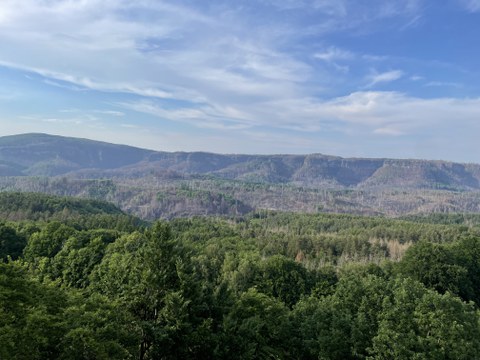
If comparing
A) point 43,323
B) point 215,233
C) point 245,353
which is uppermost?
point 43,323

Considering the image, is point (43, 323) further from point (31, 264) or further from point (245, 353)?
point (31, 264)

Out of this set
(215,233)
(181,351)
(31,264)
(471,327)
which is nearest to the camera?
(181,351)

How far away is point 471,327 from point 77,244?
212 ft

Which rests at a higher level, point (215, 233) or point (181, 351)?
point (181, 351)

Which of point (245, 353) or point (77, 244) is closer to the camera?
point (245, 353)

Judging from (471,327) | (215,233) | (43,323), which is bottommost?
(215,233)

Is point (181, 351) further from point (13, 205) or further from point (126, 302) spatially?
point (13, 205)

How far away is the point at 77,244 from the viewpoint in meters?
72.1

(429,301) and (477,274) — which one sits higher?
(429,301)

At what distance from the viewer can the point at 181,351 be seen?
30.5m

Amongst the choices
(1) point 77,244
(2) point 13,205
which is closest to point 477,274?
(1) point 77,244

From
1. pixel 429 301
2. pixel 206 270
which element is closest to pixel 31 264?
pixel 206 270

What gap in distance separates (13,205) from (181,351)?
446 feet

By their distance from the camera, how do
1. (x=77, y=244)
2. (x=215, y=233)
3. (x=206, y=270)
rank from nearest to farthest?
(x=77, y=244) < (x=206, y=270) < (x=215, y=233)
